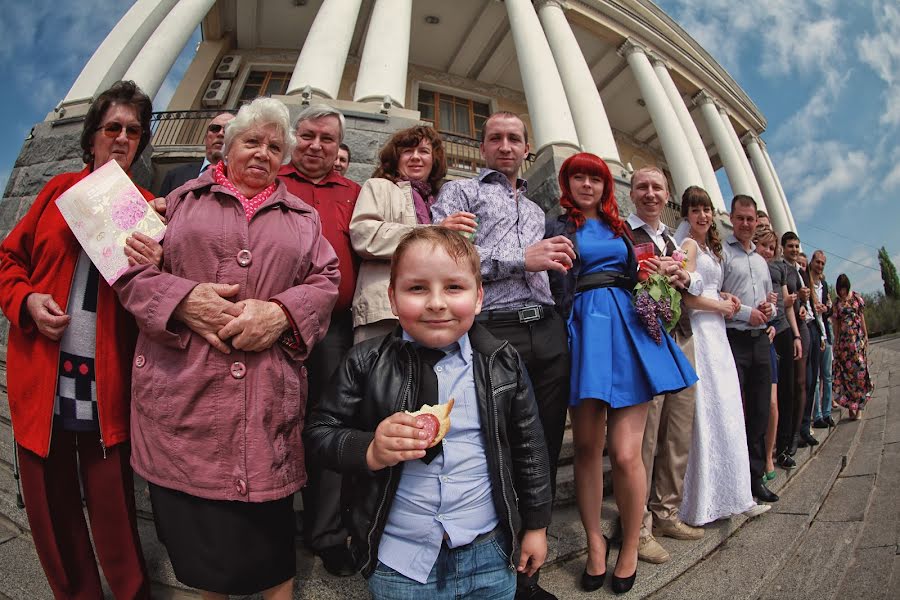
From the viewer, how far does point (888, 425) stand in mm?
4488

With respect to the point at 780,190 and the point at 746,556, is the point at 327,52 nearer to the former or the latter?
the point at 746,556

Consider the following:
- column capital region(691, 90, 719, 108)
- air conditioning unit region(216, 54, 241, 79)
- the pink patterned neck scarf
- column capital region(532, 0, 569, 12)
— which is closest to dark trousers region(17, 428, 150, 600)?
the pink patterned neck scarf

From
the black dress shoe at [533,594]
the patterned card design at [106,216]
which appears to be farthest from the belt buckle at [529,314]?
the patterned card design at [106,216]

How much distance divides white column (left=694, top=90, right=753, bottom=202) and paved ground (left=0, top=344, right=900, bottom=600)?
14.6 metres

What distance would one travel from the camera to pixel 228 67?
11867 mm

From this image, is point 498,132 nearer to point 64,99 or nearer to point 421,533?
point 421,533

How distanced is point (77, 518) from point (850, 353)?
28.1 ft

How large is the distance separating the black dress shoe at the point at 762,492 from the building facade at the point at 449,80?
464 centimetres

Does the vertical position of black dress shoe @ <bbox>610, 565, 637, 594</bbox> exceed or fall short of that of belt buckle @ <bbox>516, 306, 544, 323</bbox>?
it falls short

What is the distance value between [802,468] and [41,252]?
5543mm

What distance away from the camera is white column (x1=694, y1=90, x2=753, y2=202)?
1423cm

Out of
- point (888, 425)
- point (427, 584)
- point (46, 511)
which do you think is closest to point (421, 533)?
point (427, 584)

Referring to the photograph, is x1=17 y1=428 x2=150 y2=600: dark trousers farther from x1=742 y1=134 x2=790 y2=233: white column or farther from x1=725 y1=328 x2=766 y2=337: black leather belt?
x1=742 y1=134 x2=790 y2=233: white column

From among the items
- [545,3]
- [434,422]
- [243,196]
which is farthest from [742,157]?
[434,422]
